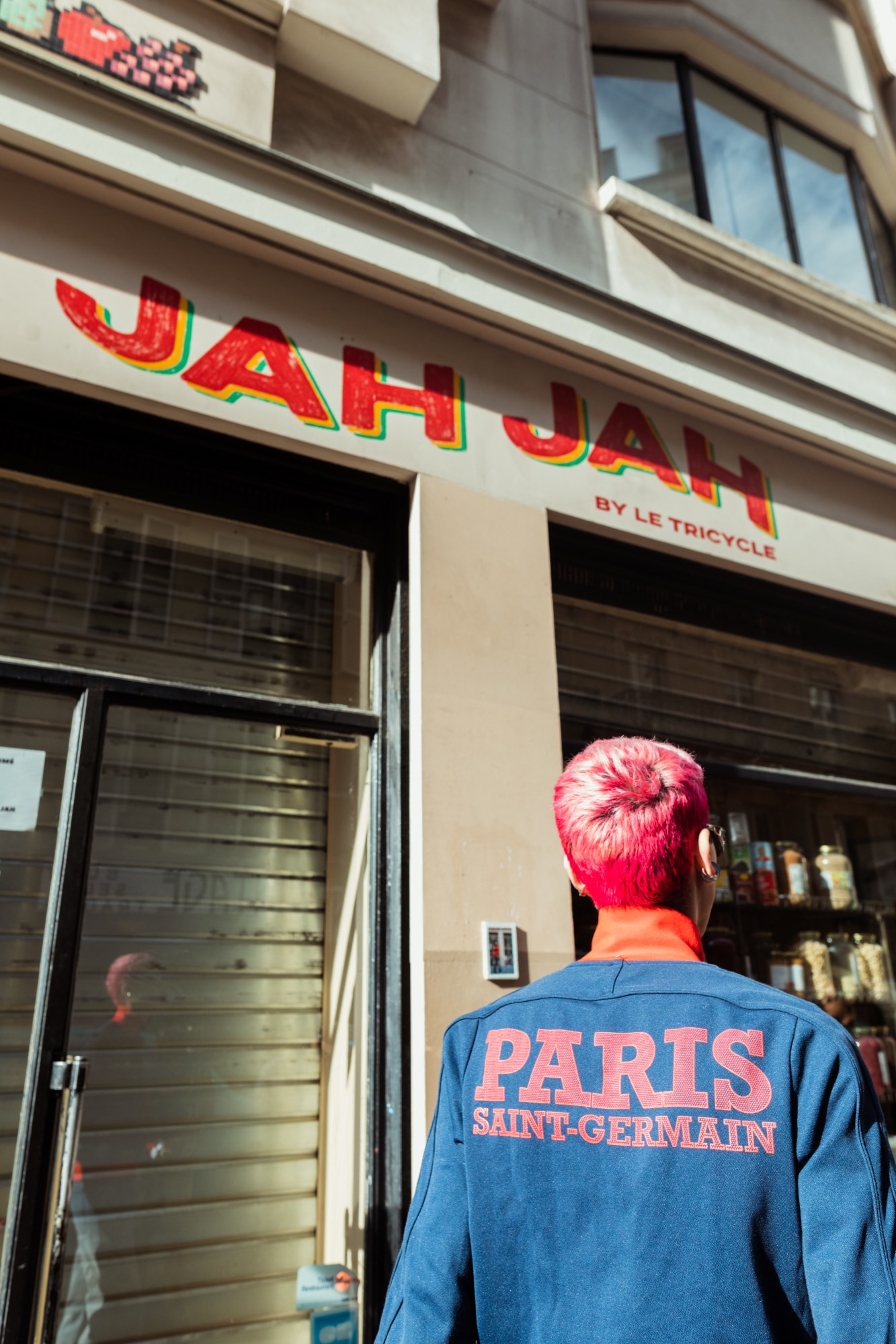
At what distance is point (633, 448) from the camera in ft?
15.2

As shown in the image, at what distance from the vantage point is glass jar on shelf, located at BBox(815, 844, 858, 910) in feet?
17.1

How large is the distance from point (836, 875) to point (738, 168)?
4.47 metres

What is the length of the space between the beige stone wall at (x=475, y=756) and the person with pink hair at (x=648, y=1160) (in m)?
1.71

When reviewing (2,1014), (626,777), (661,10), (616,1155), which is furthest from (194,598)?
(661,10)

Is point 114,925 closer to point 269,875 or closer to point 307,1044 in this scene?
point 269,875

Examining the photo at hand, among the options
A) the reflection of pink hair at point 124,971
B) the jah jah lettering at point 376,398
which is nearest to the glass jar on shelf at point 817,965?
the jah jah lettering at point 376,398

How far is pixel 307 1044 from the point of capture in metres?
3.60

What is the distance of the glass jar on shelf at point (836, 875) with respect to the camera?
521cm

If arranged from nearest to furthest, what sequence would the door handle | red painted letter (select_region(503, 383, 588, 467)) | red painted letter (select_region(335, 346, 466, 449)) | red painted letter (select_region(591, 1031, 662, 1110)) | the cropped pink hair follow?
red painted letter (select_region(591, 1031, 662, 1110)), the cropped pink hair, the door handle, red painted letter (select_region(335, 346, 466, 449)), red painted letter (select_region(503, 383, 588, 467))

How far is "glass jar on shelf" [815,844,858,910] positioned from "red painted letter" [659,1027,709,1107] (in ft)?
13.8

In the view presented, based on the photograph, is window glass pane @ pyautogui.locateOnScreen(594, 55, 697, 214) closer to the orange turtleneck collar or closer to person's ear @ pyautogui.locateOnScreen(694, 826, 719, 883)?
person's ear @ pyautogui.locateOnScreen(694, 826, 719, 883)

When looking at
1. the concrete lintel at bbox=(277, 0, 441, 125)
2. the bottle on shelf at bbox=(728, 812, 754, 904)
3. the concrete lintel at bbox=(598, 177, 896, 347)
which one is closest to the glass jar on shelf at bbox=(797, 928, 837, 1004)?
the bottle on shelf at bbox=(728, 812, 754, 904)

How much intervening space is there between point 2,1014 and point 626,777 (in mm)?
2322

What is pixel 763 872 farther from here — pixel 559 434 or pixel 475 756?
pixel 559 434
